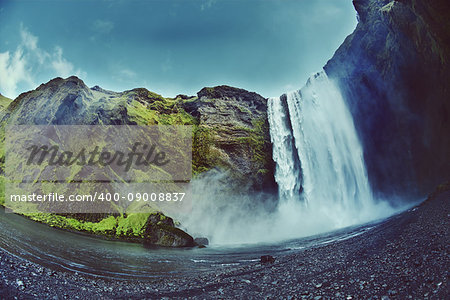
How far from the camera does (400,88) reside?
30.8 metres

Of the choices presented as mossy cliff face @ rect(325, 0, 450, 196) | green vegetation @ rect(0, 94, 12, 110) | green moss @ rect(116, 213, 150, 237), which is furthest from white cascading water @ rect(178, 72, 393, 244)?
green vegetation @ rect(0, 94, 12, 110)

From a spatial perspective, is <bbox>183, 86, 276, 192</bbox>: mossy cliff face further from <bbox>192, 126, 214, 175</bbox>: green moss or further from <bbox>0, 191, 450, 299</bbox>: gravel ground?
<bbox>0, 191, 450, 299</bbox>: gravel ground

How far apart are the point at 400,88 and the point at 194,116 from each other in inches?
1416

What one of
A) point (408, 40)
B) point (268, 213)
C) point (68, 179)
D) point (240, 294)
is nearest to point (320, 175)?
point (268, 213)

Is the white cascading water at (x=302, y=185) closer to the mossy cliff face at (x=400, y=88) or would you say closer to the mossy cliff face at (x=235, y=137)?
the mossy cliff face at (x=235, y=137)

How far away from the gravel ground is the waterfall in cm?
2477

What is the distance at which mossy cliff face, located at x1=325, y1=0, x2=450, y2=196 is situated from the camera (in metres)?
24.4

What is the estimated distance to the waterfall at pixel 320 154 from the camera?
37.7 metres

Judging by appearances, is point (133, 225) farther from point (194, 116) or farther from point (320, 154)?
point (320, 154)

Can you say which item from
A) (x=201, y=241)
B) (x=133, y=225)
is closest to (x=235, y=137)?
(x=201, y=241)

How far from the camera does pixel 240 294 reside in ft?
30.4

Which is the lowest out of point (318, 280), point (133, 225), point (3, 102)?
point (318, 280)

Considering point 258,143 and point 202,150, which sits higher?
point 258,143

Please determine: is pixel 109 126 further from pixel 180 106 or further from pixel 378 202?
pixel 378 202
